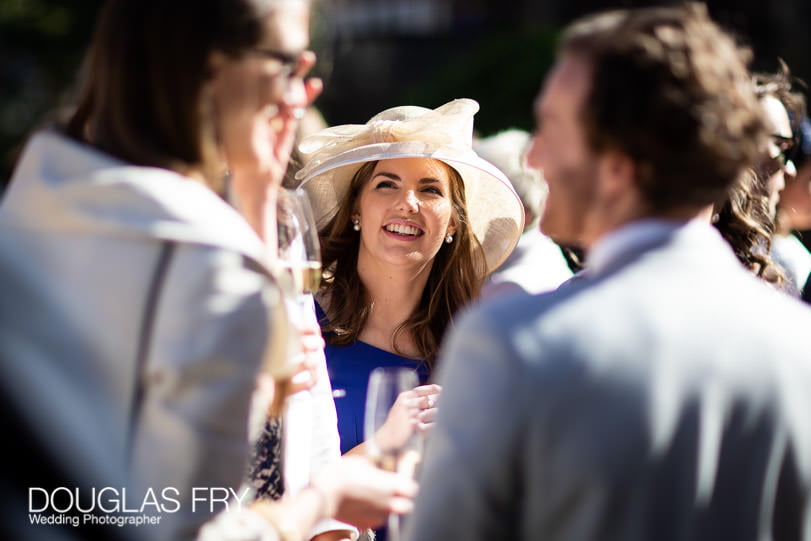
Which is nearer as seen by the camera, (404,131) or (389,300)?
(404,131)

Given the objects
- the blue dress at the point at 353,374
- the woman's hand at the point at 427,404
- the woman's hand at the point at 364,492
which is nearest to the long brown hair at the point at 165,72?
the woman's hand at the point at 364,492

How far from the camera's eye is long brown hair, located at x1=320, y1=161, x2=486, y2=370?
3539mm

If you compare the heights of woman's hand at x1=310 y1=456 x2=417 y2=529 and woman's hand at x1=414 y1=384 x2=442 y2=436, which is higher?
woman's hand at x1=310 y1=456 x2=417 y2=529

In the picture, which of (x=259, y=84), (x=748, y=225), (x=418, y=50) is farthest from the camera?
(x=418, y=50)

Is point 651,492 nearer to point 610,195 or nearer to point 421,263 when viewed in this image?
point 610,195

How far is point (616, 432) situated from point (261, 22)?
1.02 m

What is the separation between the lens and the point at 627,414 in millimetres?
1498

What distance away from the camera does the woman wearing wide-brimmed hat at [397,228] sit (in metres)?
3.43

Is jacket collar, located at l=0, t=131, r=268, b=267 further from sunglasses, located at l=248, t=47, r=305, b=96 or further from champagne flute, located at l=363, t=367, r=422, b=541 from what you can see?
champagne flute, located at l=363, t=367, r=422, b=541

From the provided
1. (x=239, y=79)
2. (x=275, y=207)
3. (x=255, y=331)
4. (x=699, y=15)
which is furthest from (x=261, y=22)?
(x=699, y=15)

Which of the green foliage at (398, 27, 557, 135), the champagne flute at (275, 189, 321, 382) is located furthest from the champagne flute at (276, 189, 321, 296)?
the green foliage at (398, 27, 557, 135)

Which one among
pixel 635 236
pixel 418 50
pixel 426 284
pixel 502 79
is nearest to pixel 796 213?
pixel 426 284

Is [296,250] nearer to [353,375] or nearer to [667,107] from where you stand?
[667,107]

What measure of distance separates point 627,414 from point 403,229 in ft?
6.87
